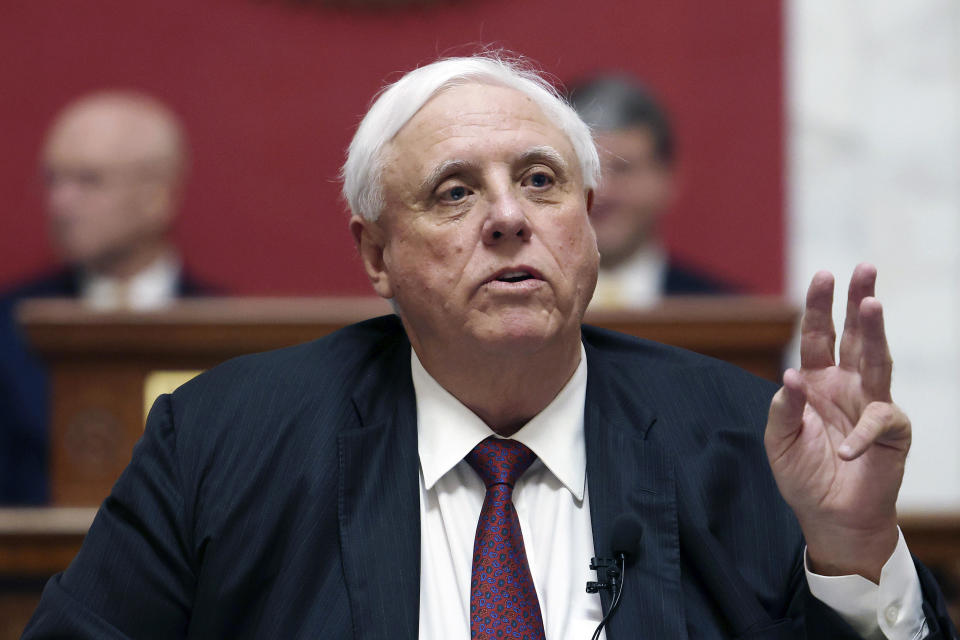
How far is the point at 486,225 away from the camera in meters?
2.03

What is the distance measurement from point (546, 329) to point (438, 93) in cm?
48

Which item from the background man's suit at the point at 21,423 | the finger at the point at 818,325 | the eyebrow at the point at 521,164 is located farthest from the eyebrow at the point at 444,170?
the background man's suit at the point at 21,423

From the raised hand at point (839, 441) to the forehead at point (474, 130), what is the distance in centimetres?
58

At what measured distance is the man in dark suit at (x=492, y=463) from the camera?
6.04 feet

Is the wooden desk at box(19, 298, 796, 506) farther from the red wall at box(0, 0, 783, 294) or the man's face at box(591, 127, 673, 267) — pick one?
the red wall at box(0, 0, 783, 294)

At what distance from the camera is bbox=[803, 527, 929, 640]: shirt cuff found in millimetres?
1833

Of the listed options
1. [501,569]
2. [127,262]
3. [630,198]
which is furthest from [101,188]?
[501,569]

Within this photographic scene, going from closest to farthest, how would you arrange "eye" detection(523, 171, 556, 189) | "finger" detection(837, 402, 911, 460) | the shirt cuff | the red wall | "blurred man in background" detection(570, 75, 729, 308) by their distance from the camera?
1. "finger" detection(837, 402, 911, 460)
2. the shirt cuff
3. "eye" detection(523, 171, 556, 189)
4. "blurred man in background" detection(570, 75, 729, 308)
5. the red wall

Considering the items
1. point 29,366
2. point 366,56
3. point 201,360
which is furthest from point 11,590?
point 366,56

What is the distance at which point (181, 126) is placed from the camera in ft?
17.6

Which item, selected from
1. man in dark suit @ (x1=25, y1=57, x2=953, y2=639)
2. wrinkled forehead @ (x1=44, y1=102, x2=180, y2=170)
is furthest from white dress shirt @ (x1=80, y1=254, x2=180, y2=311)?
man in dark suit @ (x1=25, y1=57, x2=953, y2=639)

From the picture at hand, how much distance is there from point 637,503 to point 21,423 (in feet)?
9.69

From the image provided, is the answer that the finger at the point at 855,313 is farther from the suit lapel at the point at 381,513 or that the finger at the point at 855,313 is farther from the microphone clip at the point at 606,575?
the suit lapel at the point at 381,513

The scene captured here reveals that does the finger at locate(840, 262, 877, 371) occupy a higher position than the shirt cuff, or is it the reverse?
the finger at locate(840, 262, 877, 371)
